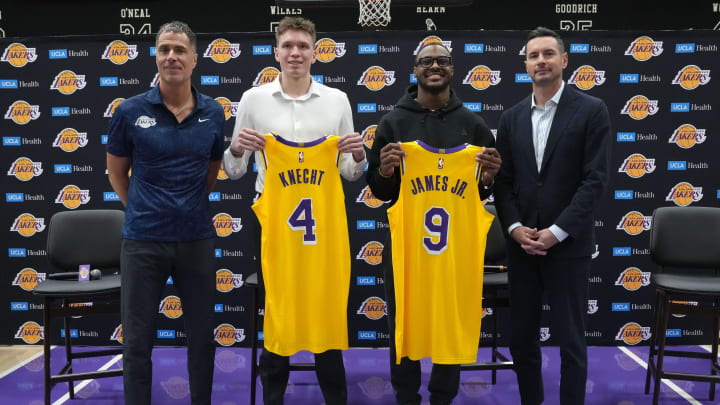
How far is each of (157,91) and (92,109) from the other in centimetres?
225

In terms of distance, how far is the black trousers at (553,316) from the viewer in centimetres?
230

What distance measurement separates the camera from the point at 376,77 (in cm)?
396

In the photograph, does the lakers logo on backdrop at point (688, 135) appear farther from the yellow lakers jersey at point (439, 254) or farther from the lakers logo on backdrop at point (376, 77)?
the yellow lakers jersey at point (439, 254)

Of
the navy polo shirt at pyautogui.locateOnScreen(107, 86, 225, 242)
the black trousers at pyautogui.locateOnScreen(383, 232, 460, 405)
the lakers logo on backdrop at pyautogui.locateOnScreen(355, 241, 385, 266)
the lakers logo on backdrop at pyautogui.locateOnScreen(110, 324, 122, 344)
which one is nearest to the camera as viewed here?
the navy polo shirt at pyautogui.locateOnScreen(107, 86, 225, 242)

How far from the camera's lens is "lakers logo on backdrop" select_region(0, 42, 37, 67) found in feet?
13.3

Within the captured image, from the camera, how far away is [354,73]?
397 centimetres

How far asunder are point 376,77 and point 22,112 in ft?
9.71

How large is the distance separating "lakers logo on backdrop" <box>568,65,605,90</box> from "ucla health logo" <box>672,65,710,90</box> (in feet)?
1.95

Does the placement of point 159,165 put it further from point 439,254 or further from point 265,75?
point 265,75

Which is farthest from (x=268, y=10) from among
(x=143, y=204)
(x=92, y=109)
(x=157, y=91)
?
(x=143, y=204)

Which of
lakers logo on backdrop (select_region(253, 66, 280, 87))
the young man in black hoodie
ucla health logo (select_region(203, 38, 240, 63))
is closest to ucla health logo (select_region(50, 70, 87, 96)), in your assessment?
ucla health logo (select_region(203, 38, 240, 63))

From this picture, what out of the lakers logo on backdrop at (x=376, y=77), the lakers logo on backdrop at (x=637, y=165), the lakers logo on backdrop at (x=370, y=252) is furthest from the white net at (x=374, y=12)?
the lakers logo on backdrop at (x=637, y=165)

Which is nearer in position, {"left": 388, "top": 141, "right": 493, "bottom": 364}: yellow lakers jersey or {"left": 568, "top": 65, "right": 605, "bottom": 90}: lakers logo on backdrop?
{"left": 388, "top": 141, "right": 493, "bottom": 364}: yellow lakers jersey

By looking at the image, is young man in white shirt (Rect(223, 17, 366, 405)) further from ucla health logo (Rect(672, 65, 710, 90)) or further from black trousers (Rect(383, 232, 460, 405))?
ucla health logo (Rect(672, 65, 710, 90))
